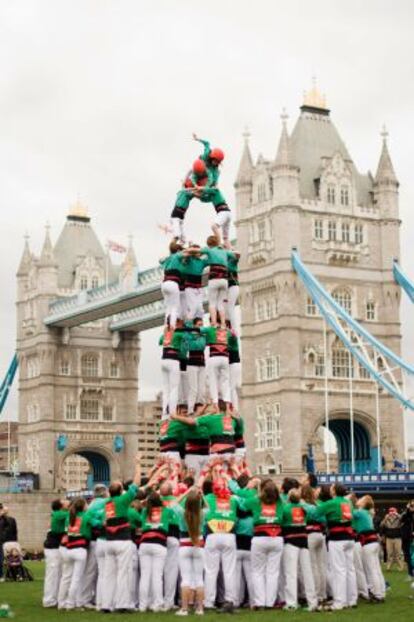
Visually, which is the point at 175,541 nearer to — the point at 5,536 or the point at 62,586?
the point at 62,586

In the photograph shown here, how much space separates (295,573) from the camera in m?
17.2

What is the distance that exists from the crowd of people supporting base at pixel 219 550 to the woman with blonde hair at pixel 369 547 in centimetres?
1

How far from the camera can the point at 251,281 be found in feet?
217

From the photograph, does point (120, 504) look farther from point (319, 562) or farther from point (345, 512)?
point (345, 512)

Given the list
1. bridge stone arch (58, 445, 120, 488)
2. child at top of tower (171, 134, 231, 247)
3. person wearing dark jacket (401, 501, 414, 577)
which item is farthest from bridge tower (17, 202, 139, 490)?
child at top of tower (171, 134, 231, 247)

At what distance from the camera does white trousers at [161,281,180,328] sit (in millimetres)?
20938

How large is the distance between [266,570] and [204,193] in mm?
7250

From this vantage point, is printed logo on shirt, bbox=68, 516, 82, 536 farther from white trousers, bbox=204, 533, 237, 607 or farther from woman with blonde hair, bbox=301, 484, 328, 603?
woman with blonde hair, bbox=301, 484, 328, 603

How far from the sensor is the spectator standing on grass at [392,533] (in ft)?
97.5

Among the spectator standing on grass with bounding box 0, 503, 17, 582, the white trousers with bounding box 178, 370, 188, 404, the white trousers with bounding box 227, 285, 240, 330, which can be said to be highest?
the white trousers with bounding box 227, 285, 240, 330

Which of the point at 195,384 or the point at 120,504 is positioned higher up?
the point at 195,384

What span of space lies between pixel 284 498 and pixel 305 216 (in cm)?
4749

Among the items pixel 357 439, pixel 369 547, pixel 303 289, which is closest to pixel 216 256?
pixel 369 547

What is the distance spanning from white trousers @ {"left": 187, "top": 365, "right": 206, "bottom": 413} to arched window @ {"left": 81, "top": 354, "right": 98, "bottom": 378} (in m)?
63.4
